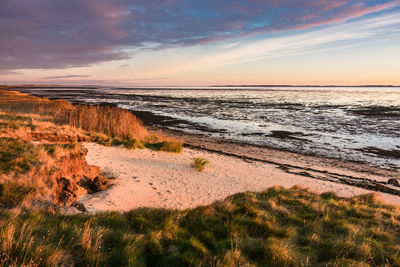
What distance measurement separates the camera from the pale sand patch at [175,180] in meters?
7.83

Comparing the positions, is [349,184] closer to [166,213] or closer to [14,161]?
[166,213]

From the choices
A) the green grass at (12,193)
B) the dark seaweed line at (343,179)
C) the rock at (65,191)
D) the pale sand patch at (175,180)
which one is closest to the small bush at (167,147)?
the pale sand patch at (175,180)

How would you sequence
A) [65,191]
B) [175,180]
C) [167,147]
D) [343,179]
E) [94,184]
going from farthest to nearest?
1. [167,147]
2. [343,179]
3. [175,180]
4. [94,184]
5. [65,191]

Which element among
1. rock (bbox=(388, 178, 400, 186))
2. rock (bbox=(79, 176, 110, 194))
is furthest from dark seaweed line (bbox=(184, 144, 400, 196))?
rock (bbox=(79, 176, 110, 194))

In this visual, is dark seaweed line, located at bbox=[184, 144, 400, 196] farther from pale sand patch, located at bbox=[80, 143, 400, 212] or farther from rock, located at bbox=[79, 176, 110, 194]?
rock, located at bbox=[79, 176, 110, 194]

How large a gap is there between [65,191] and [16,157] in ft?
7.08

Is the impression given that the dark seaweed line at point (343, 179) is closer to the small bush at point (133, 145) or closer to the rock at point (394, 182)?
the rock at point (394, 182)

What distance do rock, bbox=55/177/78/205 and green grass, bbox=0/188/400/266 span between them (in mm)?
1672

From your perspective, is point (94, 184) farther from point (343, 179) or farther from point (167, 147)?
point (343, 179)

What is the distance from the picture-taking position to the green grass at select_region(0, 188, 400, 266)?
11.9 ft

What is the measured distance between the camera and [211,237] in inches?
188

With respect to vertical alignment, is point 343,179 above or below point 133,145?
below

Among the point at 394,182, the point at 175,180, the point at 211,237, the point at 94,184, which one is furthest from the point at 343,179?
the point at 94,184

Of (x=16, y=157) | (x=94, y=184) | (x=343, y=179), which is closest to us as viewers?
(x=16, y=157)
